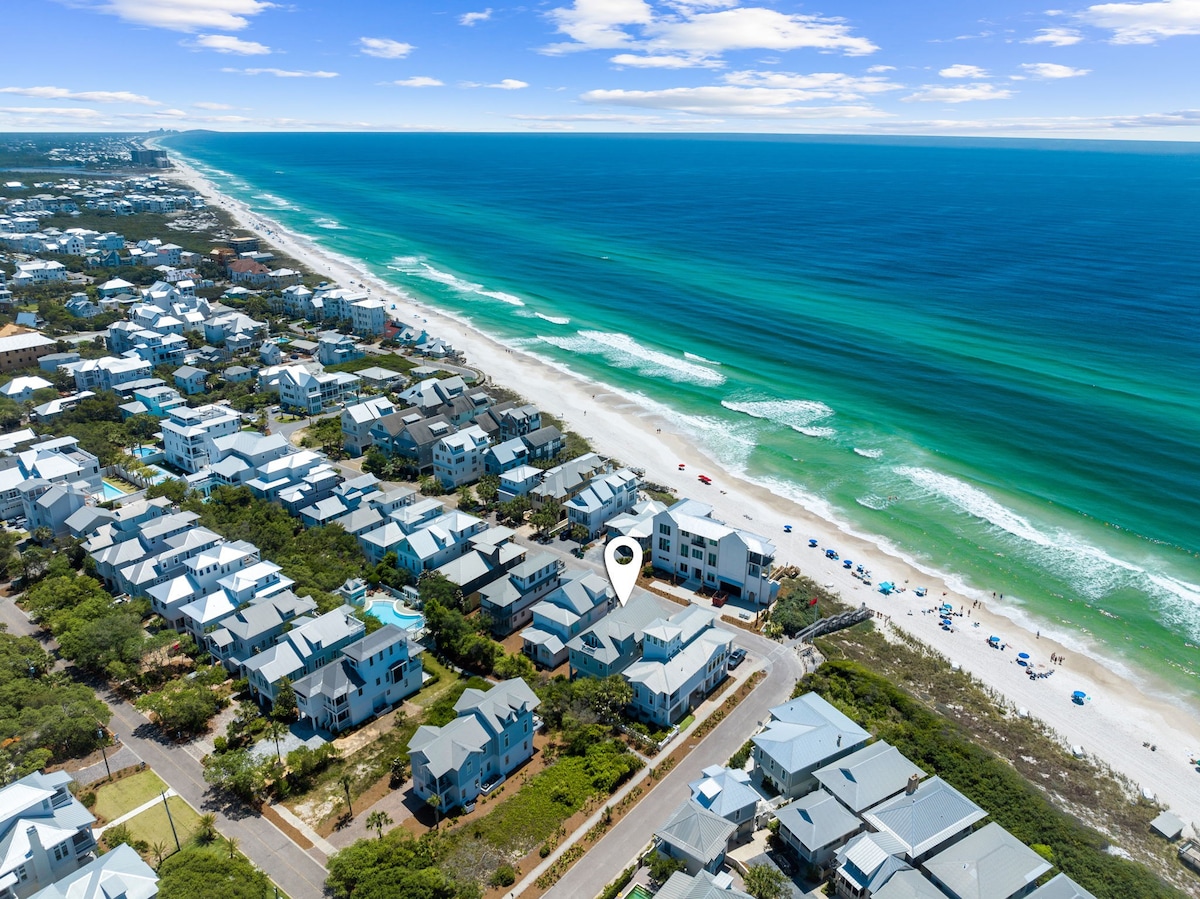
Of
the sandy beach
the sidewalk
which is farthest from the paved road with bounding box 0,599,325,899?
the sandy beach

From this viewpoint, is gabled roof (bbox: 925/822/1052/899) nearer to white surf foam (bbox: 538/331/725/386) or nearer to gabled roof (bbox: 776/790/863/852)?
gabled roof (bbox: 776/790/863/852)

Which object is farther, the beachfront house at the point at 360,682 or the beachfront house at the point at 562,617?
the beachfront house at the point at 562,617

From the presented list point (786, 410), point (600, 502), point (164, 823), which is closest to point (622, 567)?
point (600, 502)

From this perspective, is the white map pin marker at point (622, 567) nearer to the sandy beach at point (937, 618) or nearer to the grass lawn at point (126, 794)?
the sandy beach at point (937, 618)

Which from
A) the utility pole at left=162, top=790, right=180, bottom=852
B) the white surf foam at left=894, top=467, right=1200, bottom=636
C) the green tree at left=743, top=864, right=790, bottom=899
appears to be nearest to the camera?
the green tree at left=743, top=864, right=790, bottom=899

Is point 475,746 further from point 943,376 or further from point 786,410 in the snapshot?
point 943,376

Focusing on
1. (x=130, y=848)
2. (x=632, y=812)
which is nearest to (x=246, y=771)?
(x=130, y=848)

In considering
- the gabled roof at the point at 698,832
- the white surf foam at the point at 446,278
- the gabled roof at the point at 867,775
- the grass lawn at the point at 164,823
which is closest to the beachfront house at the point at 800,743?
the gabled roof at the point at 867,775
